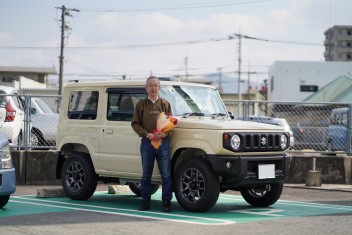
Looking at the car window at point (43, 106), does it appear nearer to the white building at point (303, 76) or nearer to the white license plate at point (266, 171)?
the white license plate at point (266, 171)

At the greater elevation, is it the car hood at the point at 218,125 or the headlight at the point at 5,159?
the car hood at the point at 218,125

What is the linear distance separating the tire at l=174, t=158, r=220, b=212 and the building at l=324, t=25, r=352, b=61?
396 feet

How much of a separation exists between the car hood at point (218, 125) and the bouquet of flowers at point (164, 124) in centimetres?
28

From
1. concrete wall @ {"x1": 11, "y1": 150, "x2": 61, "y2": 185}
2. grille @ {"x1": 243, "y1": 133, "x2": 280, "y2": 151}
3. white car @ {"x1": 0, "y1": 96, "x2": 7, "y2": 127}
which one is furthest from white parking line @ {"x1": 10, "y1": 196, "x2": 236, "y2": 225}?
white car @ {"x1": 0, "y1": 96, "x2": 7, "y2": 127}

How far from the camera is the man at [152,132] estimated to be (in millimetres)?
9102

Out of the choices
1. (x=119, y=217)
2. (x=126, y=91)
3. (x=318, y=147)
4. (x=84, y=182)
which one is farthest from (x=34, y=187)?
(x=318, y=147)

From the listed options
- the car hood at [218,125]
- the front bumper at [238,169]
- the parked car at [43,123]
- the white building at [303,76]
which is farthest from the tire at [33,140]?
the white building at [303,76]

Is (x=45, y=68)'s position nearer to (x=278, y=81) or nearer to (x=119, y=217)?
(x=278, y=81)

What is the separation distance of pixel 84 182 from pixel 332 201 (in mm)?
4342

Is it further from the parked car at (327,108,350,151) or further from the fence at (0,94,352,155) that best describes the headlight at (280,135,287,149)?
the parked car at (327,108,350,151)

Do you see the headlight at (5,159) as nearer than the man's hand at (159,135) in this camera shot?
No

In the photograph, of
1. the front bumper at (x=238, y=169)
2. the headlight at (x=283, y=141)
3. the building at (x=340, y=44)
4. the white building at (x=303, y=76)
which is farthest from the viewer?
the building at (x=340, y=44)

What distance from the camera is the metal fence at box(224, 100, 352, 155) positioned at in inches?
610

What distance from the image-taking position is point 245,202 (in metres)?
10.9
